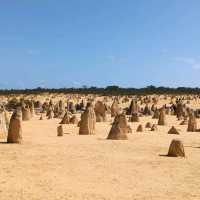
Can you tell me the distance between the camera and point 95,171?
14.7m

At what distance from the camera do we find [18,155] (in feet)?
55.2

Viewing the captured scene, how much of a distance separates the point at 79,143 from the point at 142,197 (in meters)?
8.80

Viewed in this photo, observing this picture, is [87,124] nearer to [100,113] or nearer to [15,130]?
[15,130]

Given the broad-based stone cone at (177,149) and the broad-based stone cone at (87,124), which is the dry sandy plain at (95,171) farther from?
the broad-based stone cone at (87,124)

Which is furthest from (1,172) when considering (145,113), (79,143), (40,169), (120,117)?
(145,113)

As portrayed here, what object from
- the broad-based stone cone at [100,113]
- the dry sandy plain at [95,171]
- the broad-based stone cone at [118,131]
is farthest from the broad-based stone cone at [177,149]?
the broad-based stone cone at [100,113]

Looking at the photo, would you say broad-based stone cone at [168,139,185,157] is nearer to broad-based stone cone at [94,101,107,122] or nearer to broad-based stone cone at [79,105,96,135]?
broad-based stone cone at [79,105,96,135]

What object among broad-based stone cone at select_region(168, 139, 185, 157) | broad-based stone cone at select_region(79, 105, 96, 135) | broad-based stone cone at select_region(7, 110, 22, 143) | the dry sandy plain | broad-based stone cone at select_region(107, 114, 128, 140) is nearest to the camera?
the dry sandy plain

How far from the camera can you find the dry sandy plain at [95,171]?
12.2 m

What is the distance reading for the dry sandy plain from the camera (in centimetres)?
1221

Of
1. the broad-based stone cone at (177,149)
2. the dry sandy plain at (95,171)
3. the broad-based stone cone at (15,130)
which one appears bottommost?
the dry sandy plain at (95,171)

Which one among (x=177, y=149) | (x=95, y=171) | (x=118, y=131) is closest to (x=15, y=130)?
(x=118, y=131)

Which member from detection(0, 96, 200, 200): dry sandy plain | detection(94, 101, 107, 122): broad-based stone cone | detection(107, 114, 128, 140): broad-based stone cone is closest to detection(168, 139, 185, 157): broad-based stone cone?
detection(0, 96, 200, 200): dry sandy plain

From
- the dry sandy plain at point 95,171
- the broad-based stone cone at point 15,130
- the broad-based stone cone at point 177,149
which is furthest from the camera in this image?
the broad-based stone cone at point 15,130
